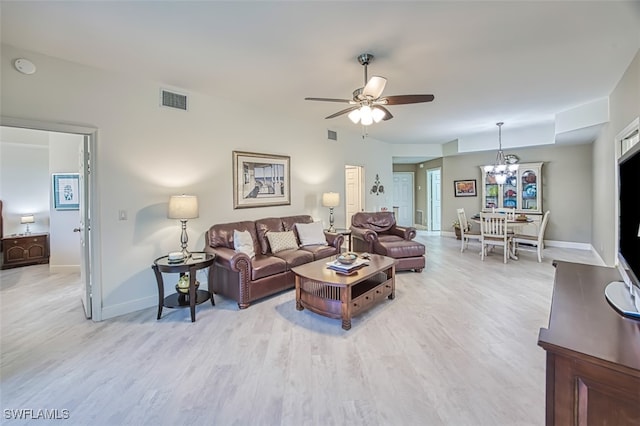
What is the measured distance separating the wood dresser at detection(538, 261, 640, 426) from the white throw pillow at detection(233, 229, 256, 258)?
3.26 m

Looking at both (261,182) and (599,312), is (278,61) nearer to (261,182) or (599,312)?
(261,182)

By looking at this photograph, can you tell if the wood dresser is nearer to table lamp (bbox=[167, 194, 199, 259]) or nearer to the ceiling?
the ceiling

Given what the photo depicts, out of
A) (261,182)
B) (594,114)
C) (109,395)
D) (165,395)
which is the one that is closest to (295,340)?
(165,395)

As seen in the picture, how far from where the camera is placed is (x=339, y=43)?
8.87 ft

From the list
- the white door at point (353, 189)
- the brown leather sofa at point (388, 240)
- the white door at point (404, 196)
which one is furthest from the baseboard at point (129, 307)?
the white door at point (404, 196)

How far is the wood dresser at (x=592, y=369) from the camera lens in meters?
0.96

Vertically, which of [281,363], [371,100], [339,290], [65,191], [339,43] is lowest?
[281,363]

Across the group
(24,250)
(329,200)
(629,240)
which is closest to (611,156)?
(629,240)

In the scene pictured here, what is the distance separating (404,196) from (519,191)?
389 cm

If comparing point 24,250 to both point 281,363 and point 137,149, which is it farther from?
point 281,363

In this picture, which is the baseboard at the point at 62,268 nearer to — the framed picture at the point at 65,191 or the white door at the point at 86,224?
the framed picture at the point at 65,191

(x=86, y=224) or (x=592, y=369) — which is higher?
(x=86, y=224)

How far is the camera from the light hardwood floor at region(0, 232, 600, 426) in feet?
6.12

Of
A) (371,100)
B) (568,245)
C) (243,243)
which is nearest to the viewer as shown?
(371,100)
